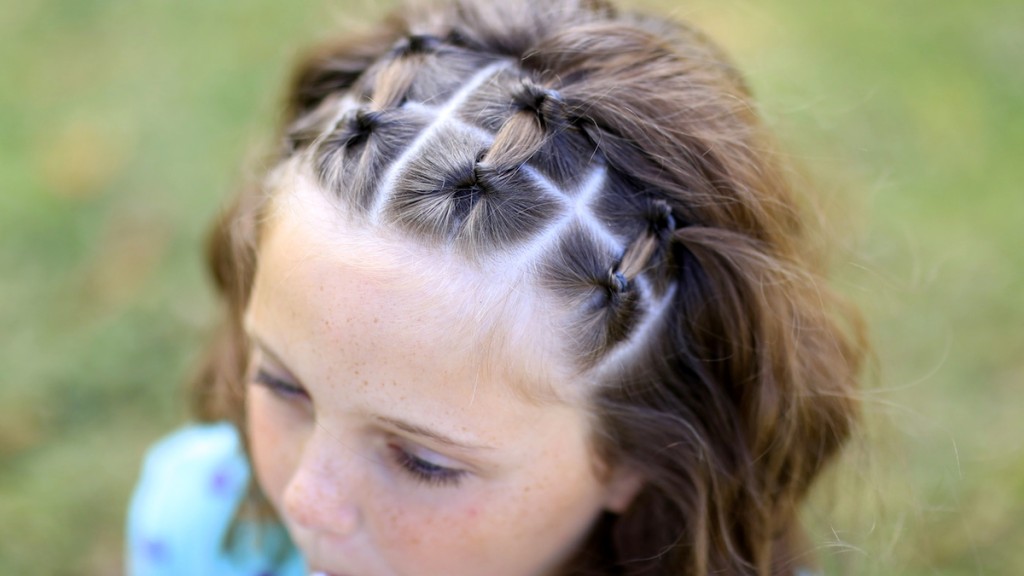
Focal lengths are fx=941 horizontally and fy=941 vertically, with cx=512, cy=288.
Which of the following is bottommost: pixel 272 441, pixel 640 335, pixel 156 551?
pixel 156 551

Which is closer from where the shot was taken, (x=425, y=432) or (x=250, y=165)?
(x=425, y=432)

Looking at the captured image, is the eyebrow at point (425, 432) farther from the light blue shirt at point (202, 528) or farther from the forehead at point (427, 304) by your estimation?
the light blue shirt at point (202, 528)

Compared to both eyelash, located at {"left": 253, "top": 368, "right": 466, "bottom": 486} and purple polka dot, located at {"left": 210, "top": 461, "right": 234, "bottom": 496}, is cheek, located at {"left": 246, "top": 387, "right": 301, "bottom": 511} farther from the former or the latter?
purple polka dot, located at {"left": 210, "top": 461, "right": 234, "bottom": 496}

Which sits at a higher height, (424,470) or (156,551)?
(424,470)

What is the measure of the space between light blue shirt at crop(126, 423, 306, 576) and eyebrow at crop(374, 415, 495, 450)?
874mm

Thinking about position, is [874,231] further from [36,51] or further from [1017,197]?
[36,51]

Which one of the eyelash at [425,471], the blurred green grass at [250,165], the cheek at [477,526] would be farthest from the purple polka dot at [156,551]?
the eyelash at [425,471]

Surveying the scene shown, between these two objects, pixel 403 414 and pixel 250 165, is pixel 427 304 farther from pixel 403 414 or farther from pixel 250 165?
pixel 250 165

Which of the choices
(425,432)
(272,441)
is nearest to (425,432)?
(425,432)

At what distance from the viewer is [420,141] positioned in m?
1.48

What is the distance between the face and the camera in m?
1.42

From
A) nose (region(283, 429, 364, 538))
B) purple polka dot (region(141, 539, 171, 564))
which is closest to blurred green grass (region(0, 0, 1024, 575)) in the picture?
purple polka dot (region(141, 539, 171, 564))

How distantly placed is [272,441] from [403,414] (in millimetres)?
352

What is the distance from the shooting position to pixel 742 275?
5.20 ft
